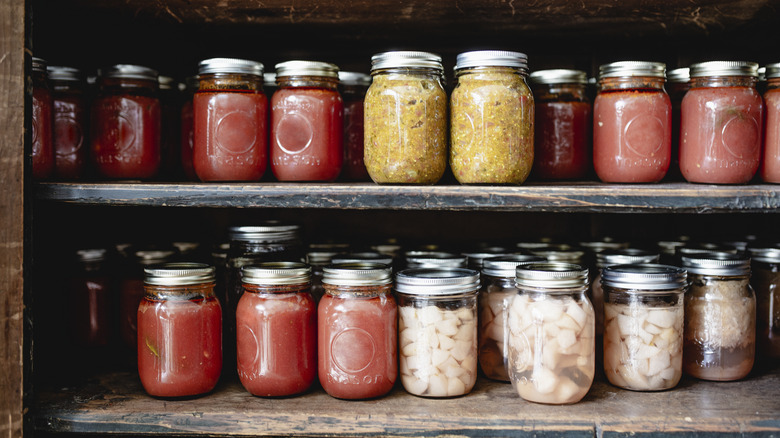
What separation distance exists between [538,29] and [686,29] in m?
0.34

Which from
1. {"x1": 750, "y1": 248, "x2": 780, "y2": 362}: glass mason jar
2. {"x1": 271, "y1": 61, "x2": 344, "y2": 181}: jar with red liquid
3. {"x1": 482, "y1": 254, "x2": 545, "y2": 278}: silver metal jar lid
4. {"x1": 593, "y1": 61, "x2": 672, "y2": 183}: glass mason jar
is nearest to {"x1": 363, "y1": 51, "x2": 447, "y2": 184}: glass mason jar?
{"x1": 271, "y1": 61, "x2": 344, "y2": 181}: jar with red liquid

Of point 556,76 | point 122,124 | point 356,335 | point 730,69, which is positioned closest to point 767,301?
point 730,69

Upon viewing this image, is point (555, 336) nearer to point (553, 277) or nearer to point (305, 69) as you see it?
point (553, 277)

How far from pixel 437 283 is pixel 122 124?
0.75 meters

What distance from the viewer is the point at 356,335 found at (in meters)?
1.15

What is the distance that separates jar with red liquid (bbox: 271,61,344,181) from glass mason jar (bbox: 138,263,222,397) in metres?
0.28

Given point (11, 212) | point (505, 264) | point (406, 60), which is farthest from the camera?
point (505, 264)

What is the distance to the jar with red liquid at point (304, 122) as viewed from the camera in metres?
1.24

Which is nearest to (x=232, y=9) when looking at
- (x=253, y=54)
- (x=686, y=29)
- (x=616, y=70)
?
(x=253, y=54)

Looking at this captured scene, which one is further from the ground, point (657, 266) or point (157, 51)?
point (157, 51)

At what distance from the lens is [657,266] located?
126 cm

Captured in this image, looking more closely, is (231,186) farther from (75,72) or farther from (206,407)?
(75,72)

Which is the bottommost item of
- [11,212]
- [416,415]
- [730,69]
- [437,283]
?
[416,415]

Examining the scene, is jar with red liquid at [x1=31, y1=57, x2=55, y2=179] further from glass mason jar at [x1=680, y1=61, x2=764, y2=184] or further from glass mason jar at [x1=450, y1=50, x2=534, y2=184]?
glass mason jar at [x1=680, y1=61, x2=764, y2=184]
